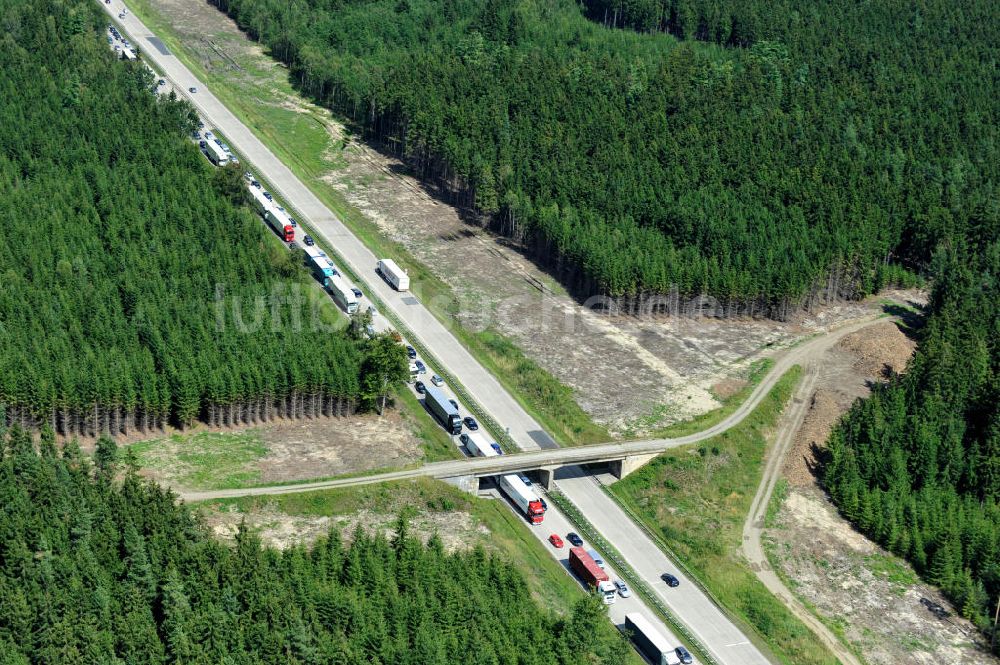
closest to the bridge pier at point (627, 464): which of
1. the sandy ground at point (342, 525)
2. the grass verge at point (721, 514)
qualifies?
the grass verge at point (721, 514)

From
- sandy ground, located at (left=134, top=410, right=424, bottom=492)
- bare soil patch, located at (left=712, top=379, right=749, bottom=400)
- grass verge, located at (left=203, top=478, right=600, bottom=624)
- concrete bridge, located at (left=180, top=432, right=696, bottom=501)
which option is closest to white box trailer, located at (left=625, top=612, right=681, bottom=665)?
grass verge, located at (left=203, top=478, right=600, bottom=624)

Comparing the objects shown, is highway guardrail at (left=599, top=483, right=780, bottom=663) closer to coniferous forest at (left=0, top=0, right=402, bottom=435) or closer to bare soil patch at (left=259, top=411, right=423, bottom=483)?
bare soil patch at (left=259, top=411, right=423, bottom=483)

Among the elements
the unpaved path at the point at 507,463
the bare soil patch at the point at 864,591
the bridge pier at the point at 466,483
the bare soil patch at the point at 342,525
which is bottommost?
the bare soil patch at the point at 864,591

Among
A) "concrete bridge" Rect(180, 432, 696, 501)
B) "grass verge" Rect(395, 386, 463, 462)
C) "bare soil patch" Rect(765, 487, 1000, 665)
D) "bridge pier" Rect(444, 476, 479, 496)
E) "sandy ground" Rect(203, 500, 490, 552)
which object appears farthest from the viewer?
"grass verge" Rect(395, 386, 463, 462)

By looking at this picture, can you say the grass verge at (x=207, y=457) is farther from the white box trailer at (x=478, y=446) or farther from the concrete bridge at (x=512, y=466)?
the white box trailer at (x=478, y=446)

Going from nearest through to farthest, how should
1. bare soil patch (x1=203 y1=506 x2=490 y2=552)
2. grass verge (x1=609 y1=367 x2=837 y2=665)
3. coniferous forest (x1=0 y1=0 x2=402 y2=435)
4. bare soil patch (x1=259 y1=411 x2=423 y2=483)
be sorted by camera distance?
bare soil patch (x1=203 y1=506 x2=490 y2=552) → grass verge (x1=609 y1=367 x2=837 y2=665) → bare soil patch (x1=259 y1=411 x2=423 y2=483) → coniferous forest (x1=0 y1=0 x2=402 y2=435)

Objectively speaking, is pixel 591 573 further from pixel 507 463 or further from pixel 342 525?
pixel 342 525

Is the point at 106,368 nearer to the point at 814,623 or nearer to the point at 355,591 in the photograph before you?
the point at 355,591
